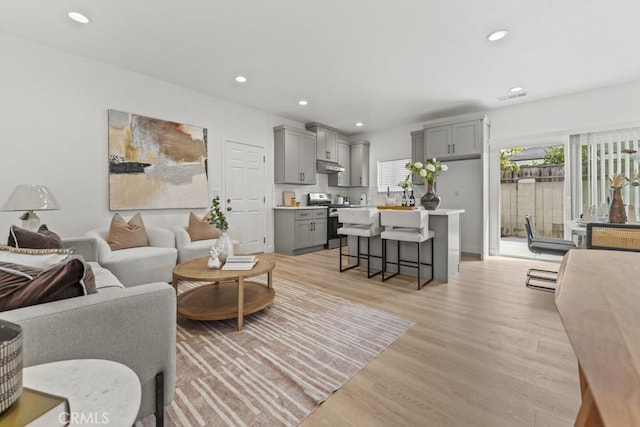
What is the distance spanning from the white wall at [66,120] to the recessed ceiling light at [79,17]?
33.4 inches

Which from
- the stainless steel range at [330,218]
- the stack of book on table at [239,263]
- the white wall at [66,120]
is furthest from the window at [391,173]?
the stack of book on table at [239,263]

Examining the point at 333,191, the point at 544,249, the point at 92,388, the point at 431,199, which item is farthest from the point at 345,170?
the point at 92,388

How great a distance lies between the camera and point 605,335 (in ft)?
1.51

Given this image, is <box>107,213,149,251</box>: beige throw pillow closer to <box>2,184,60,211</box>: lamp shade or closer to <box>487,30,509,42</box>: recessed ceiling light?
<box>2,184,60,211</box>: lamp shade

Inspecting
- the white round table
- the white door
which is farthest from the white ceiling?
the white round table

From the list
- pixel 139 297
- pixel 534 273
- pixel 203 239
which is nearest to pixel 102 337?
pixel 139 297

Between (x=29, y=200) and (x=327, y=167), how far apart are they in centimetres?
455

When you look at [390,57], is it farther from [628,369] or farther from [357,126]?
[628,369]

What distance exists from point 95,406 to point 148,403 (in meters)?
0.76

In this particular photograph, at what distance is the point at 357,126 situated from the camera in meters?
6.15

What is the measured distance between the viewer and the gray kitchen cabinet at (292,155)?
17.1ft

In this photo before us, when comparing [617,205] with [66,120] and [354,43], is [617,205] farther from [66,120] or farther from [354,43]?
[66,120]

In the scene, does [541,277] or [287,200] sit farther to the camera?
[287,200]

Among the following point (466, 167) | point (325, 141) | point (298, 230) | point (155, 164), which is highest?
point (325, 141)
